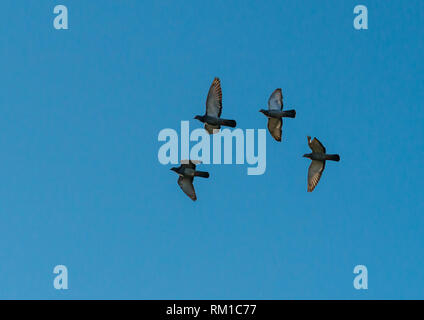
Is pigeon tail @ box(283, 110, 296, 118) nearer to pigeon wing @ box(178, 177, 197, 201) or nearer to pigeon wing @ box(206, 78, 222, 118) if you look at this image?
pigeon wing @ box(206, 78, 222, 118)

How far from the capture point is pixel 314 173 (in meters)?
23.9

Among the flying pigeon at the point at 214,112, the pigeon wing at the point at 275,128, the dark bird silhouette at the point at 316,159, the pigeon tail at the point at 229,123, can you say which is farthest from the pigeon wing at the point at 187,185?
the dark bird silhouette at the point at 316,159

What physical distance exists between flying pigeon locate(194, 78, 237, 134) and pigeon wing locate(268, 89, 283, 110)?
4.45 feet

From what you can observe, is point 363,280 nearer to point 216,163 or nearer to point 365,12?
point 216,163

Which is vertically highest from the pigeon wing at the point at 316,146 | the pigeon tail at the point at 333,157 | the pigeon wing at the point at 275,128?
the pigeon wing at the point at 275,128

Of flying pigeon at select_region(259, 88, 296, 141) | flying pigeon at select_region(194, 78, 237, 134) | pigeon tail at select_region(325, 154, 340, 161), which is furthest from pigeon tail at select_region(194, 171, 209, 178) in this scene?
pigeon tail at select_region(325, 154, 340, 161)

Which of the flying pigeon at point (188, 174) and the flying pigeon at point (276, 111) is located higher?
the flying pigeon at point (276, 111)

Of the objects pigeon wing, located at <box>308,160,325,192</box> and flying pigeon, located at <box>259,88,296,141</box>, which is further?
pigeon wing, located at <box>308,160,325,192</box>

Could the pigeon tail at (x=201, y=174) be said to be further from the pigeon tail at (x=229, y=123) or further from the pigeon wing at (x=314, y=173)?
the pigeon wing at (x=314, y=173)

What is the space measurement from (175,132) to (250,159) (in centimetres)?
249

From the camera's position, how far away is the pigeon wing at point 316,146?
23094mm

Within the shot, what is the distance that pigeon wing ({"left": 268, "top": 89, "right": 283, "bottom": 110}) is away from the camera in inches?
931
